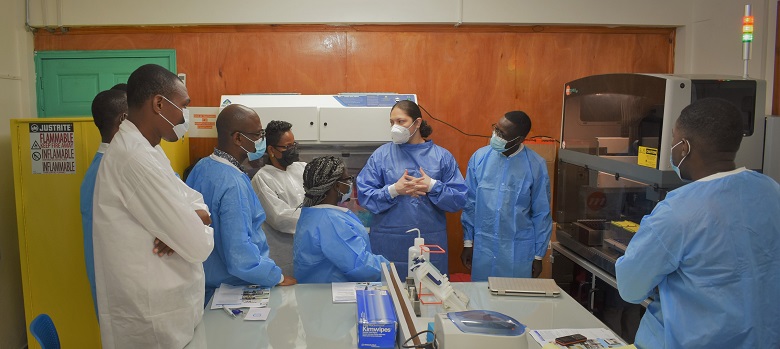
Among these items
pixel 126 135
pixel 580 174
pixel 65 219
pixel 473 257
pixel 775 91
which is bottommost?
pixel 473 257

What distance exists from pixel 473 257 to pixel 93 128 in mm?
2426

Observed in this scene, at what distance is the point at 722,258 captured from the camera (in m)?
1.63

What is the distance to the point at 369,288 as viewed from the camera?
2395mm

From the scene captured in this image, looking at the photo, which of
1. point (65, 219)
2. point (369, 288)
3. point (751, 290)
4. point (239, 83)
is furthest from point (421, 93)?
point (751, 290)

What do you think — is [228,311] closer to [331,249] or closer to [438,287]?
[331,249]

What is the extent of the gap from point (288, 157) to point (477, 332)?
2.26m

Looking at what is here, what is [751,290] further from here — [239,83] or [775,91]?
[239,83]

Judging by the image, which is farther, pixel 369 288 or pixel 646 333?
pixel 369 288

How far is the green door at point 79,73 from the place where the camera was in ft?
13.3

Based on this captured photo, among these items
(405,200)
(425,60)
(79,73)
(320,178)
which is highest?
(425,60)

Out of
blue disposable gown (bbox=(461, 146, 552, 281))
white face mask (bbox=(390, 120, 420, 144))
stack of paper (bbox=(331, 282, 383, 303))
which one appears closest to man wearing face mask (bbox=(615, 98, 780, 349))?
stack of paper (bbox=(331, 282, 383, 303))

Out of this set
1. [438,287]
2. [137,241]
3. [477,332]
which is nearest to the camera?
[477,332]

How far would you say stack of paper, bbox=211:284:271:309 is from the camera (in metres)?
2.25

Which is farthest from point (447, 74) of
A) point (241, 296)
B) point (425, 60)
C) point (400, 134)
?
point (241, 296)
